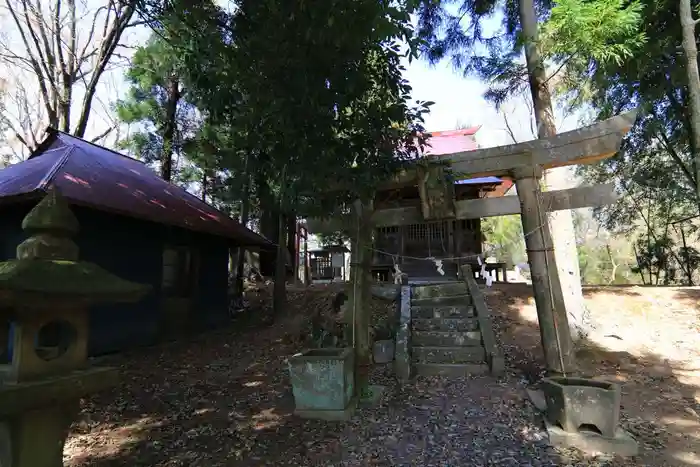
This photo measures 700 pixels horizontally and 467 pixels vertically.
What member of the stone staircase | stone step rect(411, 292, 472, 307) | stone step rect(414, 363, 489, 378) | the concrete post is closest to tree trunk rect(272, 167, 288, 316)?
the stone staircase

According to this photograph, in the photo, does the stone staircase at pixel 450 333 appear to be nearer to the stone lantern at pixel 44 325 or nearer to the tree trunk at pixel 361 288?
the tree trunk at pixel 361 288

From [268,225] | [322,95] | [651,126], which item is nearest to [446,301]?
[322,95]

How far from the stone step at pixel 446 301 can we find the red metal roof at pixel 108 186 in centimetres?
518

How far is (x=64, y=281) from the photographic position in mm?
2195

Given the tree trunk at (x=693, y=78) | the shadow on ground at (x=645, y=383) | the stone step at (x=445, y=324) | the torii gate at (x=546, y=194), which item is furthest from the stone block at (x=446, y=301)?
the tree trunk at (x=693, y=78)

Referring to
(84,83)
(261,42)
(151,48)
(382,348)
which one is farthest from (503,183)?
(84,83)

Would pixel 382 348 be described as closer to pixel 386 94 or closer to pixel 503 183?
pixel 386 94

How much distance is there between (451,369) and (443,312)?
1.61 m

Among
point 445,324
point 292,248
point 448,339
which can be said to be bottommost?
point 448,339

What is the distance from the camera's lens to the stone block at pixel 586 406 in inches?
156

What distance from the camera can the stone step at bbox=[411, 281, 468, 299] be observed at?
27.5 feet

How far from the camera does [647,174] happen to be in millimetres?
12500

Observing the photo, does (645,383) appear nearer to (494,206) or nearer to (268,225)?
(494,206)

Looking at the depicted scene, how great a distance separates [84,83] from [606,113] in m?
14.8
